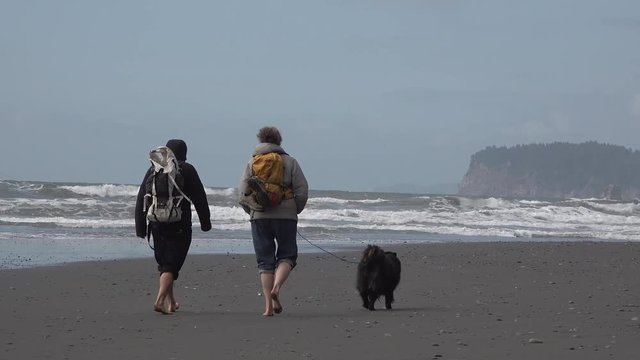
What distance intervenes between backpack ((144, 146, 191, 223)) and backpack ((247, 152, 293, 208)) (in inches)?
22.5

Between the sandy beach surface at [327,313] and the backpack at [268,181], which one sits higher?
the backpack at [268,181]

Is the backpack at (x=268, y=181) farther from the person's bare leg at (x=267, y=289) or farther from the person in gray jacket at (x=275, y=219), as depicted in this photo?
the person's bare leg at (x=267, y=289)

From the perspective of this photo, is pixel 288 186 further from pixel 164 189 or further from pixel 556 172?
pixel 556 172

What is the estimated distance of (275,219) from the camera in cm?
804

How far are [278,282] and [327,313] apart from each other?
19.1 inches

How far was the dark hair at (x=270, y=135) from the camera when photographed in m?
8.11

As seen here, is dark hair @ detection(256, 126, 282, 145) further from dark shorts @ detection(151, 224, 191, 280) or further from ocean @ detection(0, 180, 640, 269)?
ocean @ detection(0, 180, 640, 269)

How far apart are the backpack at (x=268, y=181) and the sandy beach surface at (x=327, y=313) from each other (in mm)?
897

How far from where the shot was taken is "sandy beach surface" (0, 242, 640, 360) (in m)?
6.09

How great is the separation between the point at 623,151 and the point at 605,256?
426 ft

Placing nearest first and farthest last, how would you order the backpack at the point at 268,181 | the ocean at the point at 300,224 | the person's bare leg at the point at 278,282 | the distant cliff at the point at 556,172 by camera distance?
the backpack at the point at 268,181 → the person's bare leg at the point at 278,282 → the ocean at the point at 300,224 → the distant cliff at the point at 556,172

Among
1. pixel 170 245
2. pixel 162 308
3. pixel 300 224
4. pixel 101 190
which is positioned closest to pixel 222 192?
pixel 101 190

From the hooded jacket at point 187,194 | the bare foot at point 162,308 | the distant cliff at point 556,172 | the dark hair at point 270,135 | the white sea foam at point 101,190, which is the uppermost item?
the distant cliff at point 556,172

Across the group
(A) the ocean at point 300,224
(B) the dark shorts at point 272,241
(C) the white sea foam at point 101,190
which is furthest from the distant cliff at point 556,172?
(B) the dark shorts at point 272,241
